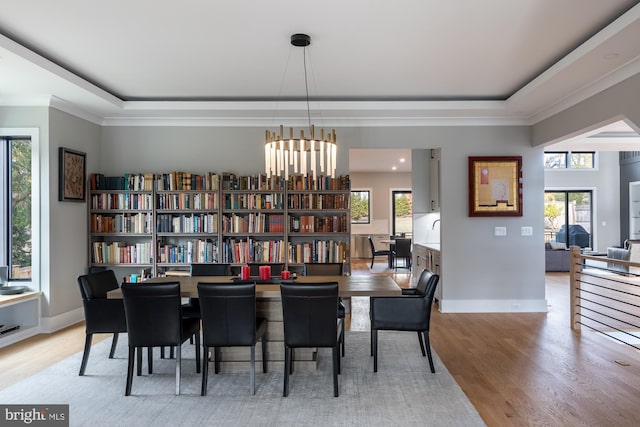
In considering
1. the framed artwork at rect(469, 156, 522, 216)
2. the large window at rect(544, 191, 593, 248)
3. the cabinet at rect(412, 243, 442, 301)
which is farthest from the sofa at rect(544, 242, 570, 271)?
the framed artwork at rect(469, 156, 522, 216)

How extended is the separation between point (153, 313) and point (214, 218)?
8.57 feet

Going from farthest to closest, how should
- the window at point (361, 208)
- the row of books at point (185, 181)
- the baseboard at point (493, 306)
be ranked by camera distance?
the window at point (361, 208)
the baseboard at point (493, 306)
the row of books at point (185, 181)

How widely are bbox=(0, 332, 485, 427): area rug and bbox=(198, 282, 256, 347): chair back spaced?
41 centimetres

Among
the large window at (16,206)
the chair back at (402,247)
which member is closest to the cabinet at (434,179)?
the chair back at (402,247)

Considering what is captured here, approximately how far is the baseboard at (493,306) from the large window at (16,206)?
5.20 meters

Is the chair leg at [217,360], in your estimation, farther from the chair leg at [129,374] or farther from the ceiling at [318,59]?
the ceiling at [318,59]

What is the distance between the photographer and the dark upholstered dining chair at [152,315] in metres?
3.15

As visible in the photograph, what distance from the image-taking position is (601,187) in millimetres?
11844

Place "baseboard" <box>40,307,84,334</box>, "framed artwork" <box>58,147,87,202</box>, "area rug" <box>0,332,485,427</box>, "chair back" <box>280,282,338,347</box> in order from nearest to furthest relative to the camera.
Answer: "area rug" <box>0,332,485,427</box>
"chair back" <box>280,282,338,347</box>
"baseboard" <box>40,307,84,334</box>
"framed artwork" <box>58,147,87,202</box>

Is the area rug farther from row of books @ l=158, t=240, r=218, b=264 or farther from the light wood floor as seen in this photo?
row of books @ l=158, t=240, r=218, b=264

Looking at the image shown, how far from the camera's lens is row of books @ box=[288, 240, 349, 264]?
5723 millimetres

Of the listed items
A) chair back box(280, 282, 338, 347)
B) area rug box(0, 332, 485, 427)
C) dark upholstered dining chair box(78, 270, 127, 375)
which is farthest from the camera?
dark upholstered dining chair box(78, 270, 127, 375)

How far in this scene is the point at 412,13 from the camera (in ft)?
10.5

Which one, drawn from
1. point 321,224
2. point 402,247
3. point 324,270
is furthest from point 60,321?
point 402,247
